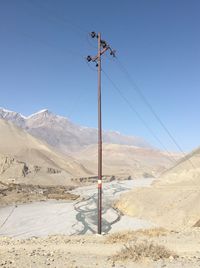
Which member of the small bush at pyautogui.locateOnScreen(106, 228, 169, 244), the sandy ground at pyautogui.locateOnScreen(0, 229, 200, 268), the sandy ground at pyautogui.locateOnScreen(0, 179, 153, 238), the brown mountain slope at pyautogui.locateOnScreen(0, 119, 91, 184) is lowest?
the sandy ground at pyautogui.locateOnScreen(0, 179, 153, 238)

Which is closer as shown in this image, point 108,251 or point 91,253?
point 91,253

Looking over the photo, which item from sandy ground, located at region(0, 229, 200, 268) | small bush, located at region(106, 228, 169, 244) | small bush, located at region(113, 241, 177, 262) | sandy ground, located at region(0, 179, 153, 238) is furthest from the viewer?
sandy ground, located at region(0, 179, 153, 238)

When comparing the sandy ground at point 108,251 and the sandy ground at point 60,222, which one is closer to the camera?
the sandy ground at point 108,251

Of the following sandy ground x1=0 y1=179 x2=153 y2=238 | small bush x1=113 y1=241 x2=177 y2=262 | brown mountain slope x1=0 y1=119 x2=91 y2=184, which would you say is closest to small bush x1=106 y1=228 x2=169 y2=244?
small bush x1=113 y1=241 x2=177 y2=262

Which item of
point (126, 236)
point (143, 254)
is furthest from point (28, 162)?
point (143, 254)

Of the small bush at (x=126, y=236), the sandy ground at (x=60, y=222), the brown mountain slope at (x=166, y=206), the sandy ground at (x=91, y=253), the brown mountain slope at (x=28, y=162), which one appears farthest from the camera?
the brown mountain slope at (x=28, y=162)

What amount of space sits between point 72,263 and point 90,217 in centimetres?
2776

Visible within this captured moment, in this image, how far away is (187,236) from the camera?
1340 centimetres

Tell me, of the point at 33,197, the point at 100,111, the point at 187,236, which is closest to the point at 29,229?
the point at 100,111

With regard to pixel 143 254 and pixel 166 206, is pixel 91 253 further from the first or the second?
pixel 166 206

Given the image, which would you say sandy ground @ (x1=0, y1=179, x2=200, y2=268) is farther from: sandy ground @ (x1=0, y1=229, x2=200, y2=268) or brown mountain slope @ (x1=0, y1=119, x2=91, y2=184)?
brown mountain slope @ (x1=0, y1=119, x2=91, y2=184)

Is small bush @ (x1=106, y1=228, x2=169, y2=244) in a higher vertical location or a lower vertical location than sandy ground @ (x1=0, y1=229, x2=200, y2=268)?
higher

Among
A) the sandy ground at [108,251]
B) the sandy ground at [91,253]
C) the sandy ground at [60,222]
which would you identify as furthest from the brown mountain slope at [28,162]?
the sandy ground at [91,253]

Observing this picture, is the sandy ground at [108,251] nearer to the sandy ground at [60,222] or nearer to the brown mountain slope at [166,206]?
the sandy ground at [60,222]
